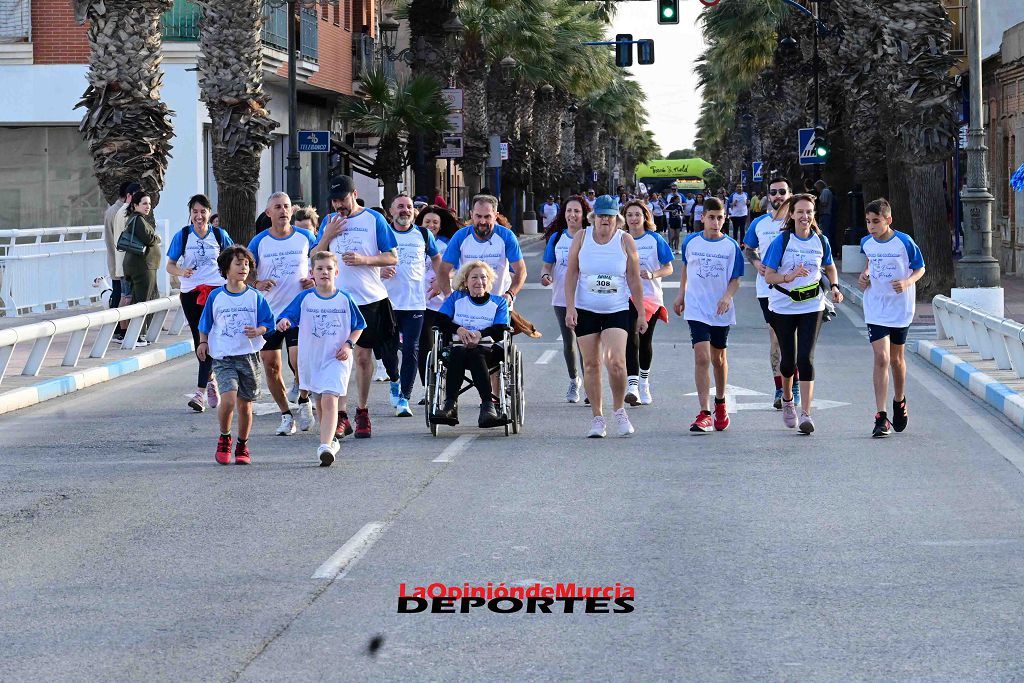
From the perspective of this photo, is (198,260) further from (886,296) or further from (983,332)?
(983,332)

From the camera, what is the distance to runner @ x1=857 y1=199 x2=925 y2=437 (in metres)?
12.6

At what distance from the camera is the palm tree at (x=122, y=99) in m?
25.1

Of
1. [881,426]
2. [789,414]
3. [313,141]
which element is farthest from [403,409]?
[313,141]

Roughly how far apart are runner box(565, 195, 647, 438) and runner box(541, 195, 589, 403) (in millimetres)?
2460

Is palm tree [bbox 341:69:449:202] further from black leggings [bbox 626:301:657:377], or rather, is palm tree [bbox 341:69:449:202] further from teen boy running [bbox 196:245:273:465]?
teen boy running [bbox 196:245:273:465]


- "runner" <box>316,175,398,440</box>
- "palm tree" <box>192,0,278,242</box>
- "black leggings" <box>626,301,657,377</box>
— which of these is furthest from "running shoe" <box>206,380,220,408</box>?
"palm tree" <box>192,0,278,242</box>

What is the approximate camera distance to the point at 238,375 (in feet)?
37.4

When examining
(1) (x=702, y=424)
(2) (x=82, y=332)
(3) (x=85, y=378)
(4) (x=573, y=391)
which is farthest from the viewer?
(2) (x=82, y=332)

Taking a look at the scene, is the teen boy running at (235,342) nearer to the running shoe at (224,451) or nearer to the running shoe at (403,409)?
the running shoe at (224,451)

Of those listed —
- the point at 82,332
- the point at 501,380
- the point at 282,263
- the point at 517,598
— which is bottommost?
the point at 517,598

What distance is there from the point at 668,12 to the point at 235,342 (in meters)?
24.5

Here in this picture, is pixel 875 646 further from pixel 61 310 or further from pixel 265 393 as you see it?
pixel 61 310

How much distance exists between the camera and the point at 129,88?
997 inches

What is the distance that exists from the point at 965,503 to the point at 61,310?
719 inches
